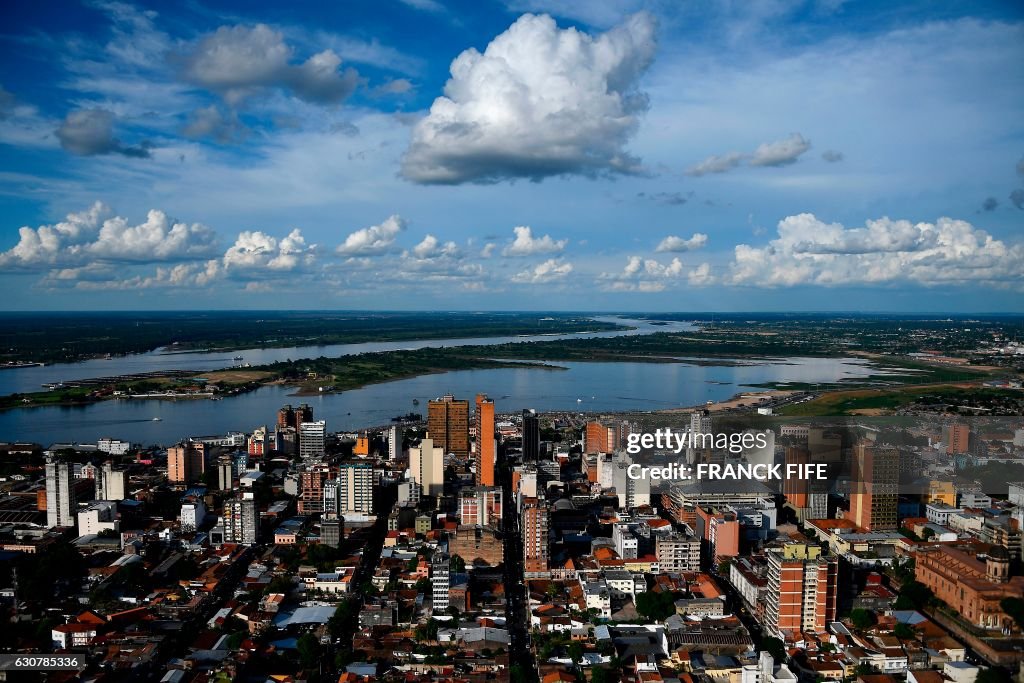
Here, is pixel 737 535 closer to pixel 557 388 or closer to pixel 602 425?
pixel 602 425

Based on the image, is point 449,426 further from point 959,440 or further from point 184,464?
point 959,440

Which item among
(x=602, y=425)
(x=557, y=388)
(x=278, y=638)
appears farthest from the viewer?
(x=557, y=388)

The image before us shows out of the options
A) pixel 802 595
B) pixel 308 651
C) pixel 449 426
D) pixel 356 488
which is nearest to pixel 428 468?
pixel 356 488

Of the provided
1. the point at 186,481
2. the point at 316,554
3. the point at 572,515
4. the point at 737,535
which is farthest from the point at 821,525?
the point at 186,481

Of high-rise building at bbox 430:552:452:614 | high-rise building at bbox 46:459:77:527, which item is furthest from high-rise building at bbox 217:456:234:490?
high-rise building at bbox 430:552:452:614

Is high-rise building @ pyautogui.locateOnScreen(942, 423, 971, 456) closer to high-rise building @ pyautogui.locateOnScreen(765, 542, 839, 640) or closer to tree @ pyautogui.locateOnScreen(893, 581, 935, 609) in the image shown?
tree @ pyautogui.locateOnScreen(893, 581, 935, 609)

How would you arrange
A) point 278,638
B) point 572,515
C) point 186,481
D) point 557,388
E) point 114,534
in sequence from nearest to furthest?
point 278,638 < point 114,534 < point 572,515 < point 186,481 < point 557,388
